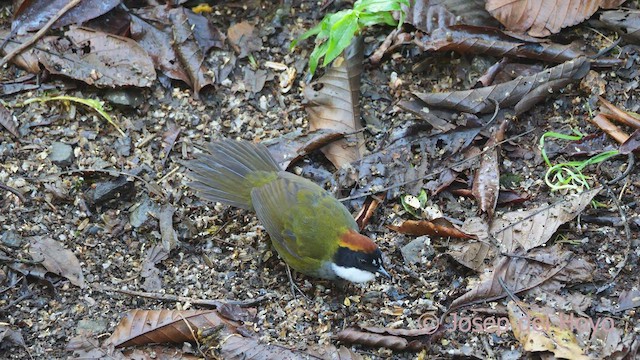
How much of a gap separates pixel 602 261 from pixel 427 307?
106 cm

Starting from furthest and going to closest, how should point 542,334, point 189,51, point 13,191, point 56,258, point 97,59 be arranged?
point 189,51
point 97,59
point 13,191
point 56,258
point 542,334

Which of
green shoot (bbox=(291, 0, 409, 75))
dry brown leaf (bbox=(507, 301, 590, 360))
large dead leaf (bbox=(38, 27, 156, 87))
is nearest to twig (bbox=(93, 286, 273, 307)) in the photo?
dry brown leaf (bbox=(507, 301, 590, 360))

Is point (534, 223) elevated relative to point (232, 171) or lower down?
lower down

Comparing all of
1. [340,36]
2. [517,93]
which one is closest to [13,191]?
[340,36]

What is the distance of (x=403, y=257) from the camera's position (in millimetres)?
4664

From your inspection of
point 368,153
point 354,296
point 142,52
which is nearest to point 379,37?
point 368,153

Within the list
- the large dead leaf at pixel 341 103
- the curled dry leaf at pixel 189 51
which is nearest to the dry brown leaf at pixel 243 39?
the curled dry leaf at pixel 189 51

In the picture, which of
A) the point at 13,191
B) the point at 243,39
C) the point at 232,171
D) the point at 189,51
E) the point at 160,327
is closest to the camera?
the point at 160,327

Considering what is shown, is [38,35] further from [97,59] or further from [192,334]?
[192,334]

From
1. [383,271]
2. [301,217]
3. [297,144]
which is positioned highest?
[297,144]

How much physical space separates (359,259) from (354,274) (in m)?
0.10

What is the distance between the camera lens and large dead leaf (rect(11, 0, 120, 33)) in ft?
18.4

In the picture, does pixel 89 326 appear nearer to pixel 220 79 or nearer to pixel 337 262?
pixel 337 262

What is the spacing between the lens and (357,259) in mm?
4371
